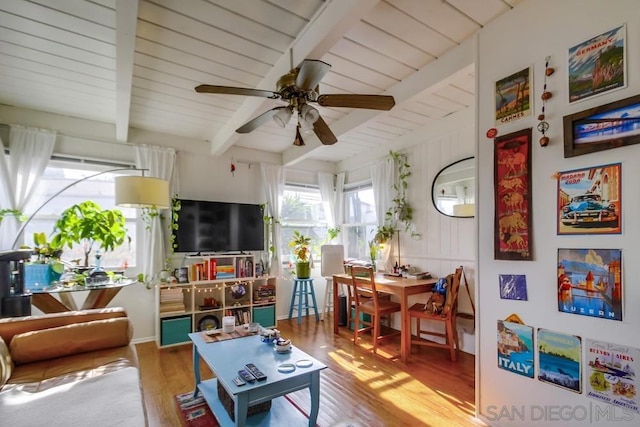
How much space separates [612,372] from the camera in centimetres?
148

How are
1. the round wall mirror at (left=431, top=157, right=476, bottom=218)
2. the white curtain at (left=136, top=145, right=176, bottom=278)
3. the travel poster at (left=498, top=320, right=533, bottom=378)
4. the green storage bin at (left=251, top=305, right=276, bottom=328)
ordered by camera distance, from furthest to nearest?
1. the green storage bin at (left=251, top=305, right=276, bottom=328)
2. the white curtain at (left=136, top=145, right=176, bottom=278)
3. the round wall mirror at (left=431, top=157, right=476, bottom=218)
4. the travel poster at (left=498, top=320, right=533, bottom=378)

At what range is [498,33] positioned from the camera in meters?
1.92

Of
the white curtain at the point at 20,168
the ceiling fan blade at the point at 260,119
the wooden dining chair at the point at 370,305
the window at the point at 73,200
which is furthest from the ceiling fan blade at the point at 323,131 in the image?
the white curtain at the point at 20,168

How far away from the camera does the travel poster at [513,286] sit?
71.3 inches

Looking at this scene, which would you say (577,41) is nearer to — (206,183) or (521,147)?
(521,147)

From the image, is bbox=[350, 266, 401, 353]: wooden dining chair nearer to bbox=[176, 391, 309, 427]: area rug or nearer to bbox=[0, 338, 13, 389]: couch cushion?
bbox=[176, 391, 309, 427]: area rug

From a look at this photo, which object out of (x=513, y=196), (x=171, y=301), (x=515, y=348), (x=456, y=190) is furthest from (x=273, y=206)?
(x=515, y=348)

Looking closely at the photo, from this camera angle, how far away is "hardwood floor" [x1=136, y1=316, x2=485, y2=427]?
83.2 inches

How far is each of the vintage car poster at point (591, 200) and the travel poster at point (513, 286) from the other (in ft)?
1.16

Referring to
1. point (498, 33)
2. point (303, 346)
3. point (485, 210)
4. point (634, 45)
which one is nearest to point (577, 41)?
point (634, 45)

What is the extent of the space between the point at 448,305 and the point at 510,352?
44.8 inches

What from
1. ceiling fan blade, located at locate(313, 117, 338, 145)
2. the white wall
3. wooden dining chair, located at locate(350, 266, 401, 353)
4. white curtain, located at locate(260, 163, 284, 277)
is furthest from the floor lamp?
the white wall

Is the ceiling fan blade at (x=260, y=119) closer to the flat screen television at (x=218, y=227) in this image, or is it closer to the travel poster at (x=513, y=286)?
the travel poster at (x=513, y=286)

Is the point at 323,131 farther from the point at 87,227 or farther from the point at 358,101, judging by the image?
the point at 87,227
